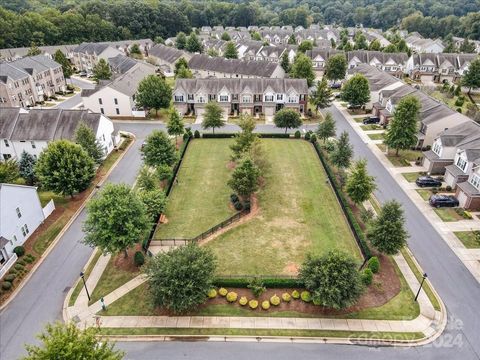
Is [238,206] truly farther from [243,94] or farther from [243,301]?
[243,94]

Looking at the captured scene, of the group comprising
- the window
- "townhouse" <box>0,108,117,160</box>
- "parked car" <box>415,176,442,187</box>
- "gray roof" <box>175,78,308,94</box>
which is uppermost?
"gray roof" <box>175,78,308,94</box>

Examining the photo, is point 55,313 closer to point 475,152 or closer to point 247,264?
point 247,264

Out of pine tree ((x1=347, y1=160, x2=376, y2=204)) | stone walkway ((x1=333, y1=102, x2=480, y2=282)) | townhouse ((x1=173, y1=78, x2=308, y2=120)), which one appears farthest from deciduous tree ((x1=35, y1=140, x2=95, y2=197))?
stone walkway ((x1=333, y1=102, x2=480, y2=282))

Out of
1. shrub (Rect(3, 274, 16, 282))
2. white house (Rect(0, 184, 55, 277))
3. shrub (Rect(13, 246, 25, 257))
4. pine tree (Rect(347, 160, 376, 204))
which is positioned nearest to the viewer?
shrub (Rect(3, 274, 16, 282))

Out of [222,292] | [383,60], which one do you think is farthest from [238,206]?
[383,60]

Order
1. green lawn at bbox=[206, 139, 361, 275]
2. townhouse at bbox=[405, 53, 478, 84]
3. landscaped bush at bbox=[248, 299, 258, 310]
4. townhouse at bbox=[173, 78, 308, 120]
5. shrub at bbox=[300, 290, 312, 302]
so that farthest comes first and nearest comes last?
townhouse at bbox=[405, 53, 478, 84] < townhouse at bbox=[173, 78, 308, 120] < green lawn at bbox=[206, 139, 361, 275] < shrub at bbox=[300, 290, 312, 302] < landscaped bush at bbox=[248, 299, 258, 310]

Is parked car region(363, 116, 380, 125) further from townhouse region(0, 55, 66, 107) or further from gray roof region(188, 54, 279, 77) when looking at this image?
townhouse region(0, 55, 66, 107)
